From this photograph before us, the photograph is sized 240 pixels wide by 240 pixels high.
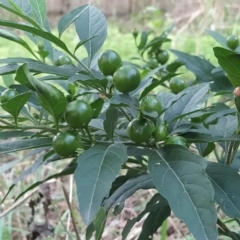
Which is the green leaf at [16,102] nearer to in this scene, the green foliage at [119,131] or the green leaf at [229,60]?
the green foliage at [119,131]

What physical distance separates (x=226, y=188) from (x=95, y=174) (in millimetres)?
198

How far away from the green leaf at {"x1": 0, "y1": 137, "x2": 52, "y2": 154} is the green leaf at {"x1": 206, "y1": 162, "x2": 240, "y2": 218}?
0.74 feet

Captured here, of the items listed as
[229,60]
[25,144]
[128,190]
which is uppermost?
[229,60]

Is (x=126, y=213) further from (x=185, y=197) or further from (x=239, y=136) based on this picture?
(x=185, y=197)

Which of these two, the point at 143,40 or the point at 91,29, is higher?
the point at 91,29

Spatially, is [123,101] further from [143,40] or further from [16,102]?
[143,40]

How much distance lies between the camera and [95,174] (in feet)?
1.53

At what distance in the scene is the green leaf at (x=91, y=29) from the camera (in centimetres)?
64

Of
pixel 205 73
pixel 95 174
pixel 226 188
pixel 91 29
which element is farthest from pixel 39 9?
pixel 205 73

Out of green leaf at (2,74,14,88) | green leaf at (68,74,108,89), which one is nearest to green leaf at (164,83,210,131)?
green leaf at (68,74,108,89)

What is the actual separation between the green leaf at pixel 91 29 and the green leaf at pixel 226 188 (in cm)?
24

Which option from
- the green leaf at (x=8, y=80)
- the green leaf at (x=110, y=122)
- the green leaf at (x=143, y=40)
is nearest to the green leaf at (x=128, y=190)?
the green leaf at (x=110, y=122)

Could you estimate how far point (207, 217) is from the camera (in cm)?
46

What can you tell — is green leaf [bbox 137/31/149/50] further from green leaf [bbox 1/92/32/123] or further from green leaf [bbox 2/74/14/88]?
green leaf [bbox 1/92/32/123]
